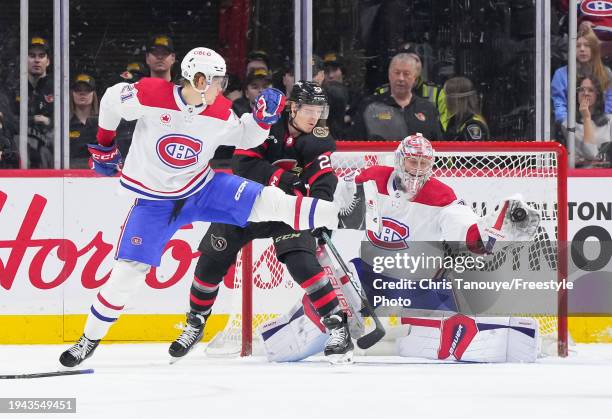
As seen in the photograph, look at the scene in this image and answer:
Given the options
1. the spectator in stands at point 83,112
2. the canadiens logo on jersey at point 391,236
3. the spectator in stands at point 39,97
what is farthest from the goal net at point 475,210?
the spectator in stands at point 39,97

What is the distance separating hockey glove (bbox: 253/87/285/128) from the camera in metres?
4.95

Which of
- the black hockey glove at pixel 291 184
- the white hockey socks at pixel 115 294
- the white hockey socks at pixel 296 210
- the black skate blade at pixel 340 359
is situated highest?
the black hockey glove at pixel 291 184

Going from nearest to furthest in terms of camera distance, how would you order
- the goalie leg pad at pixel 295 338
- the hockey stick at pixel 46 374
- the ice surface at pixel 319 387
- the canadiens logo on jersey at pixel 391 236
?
the ice surface at pixel 319 387 → the hockey stick at pixel 46 374 → the goalie leg pad at pixel 295 338 → the canadiens logo on jersey at pixel 391 236

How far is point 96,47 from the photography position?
19.9 ft

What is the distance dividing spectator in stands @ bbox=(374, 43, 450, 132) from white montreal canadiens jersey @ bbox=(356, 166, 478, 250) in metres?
0.74

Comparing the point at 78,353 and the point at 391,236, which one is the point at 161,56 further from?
the point at 78,353

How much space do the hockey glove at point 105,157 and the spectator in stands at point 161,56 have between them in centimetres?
103

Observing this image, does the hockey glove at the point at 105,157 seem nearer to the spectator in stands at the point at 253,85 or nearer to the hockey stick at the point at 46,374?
the hockey stick at the point at 46,374

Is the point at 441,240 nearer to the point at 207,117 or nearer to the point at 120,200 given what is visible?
the point at 207,117

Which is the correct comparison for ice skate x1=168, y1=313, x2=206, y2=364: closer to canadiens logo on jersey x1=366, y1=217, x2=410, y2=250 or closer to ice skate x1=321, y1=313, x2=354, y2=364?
ice skate x1=321, y1=313, x2=354, y2=364

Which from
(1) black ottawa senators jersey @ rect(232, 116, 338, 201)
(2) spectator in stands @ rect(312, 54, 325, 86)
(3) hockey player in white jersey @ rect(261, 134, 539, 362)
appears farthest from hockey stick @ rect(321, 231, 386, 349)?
(2) spectator in stands @ rect(312, 54, 325, 86)

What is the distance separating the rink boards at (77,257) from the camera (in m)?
5.93

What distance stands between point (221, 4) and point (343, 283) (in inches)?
57.8

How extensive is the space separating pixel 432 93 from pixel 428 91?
2 cm
